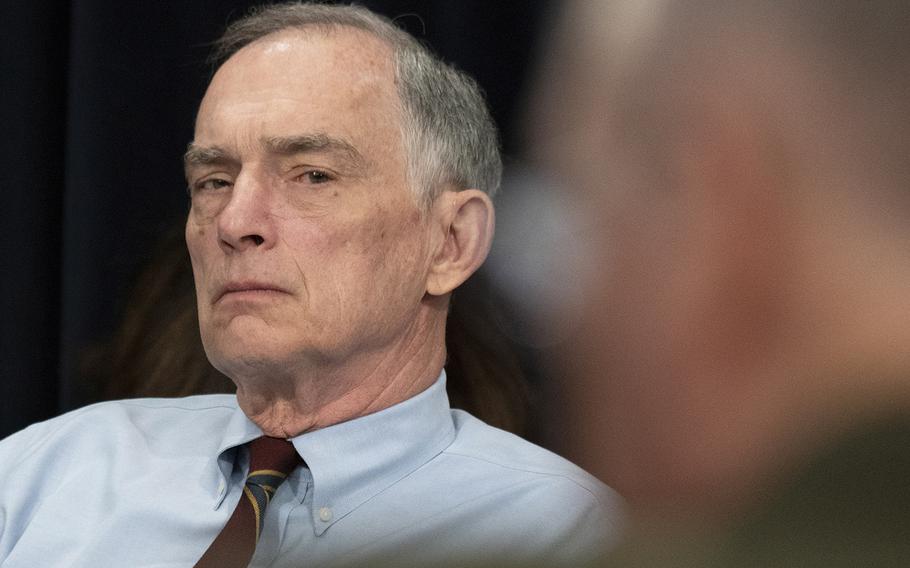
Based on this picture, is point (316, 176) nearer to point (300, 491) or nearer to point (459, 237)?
point (459, 237)

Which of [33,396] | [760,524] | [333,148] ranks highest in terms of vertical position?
[760,524]

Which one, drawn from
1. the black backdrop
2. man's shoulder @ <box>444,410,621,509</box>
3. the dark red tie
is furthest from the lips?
the black backdrop

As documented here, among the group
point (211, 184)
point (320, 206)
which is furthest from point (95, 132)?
point (320, 206)

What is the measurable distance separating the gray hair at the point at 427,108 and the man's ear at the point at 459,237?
0.03 m

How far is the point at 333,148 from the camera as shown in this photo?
5.92 feet

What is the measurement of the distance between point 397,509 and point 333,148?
553 mm

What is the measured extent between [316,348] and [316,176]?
264 millimetres

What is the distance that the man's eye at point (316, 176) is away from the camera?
181 cm

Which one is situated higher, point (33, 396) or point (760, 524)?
point (760, 524)

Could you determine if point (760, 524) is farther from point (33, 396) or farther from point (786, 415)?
point (33, 396)

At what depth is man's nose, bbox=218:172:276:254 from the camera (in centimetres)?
177

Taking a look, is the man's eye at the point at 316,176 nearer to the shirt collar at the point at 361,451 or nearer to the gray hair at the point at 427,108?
the gray hair at the point at 427,108

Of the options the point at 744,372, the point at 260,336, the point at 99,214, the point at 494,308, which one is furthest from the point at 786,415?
the point at 99,214

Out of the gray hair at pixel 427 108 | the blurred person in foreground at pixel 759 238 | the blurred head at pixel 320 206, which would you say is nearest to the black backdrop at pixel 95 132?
the gray hair at pixel 427 108
